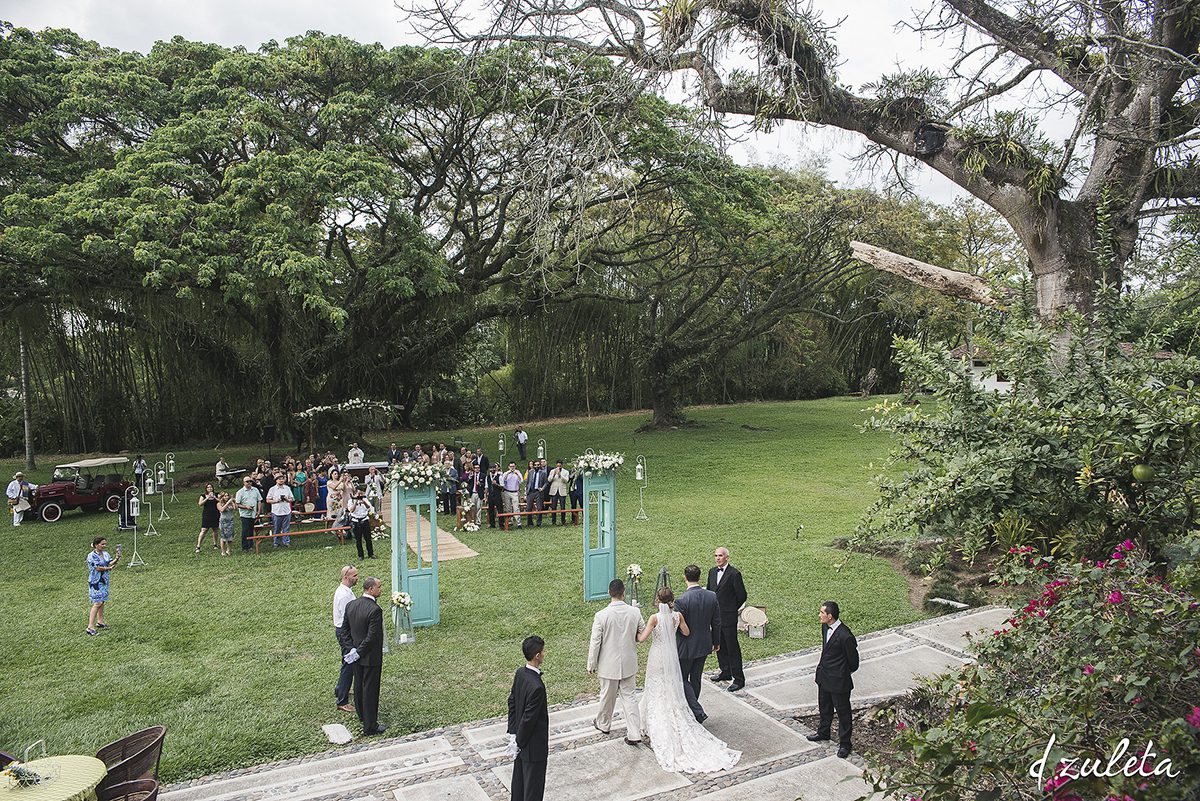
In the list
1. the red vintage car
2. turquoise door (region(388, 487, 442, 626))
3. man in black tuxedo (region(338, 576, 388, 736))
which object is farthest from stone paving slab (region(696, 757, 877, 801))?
the red vintage car

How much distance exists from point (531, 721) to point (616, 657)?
4.90ft

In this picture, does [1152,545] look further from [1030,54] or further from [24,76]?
[24,76]

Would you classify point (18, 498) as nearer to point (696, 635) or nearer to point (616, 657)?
point (616, 657)

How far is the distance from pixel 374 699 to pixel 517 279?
19048 mm

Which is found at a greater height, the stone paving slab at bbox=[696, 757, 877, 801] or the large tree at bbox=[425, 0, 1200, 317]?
the large tree at bbox=[425, 0, 1200, 317]

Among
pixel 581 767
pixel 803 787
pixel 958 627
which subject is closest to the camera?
pixel 803 787

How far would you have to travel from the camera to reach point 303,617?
10680mm

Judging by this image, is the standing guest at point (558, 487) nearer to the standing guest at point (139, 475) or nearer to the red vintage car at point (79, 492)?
the red vintage car at point (79, 492)

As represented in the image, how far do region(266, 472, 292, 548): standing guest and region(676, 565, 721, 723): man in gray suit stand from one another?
378 inches

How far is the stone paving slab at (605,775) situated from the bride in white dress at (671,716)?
146 mm

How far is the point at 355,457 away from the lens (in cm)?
2108

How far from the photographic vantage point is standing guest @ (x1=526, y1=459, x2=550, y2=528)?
16.7 m

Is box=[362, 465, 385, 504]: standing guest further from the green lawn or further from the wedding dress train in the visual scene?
the wedding dress train

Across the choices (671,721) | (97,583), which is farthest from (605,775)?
(97,583)
